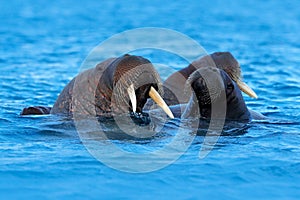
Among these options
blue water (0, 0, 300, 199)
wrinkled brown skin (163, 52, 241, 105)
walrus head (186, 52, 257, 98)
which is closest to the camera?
blue water (0, 0, 300, 199)

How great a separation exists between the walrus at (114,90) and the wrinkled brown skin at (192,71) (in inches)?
43.4

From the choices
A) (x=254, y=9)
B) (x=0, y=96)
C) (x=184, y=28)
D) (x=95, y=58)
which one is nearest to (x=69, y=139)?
(x=0, y=96)

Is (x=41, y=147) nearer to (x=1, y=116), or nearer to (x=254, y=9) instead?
(x=1, y=116)

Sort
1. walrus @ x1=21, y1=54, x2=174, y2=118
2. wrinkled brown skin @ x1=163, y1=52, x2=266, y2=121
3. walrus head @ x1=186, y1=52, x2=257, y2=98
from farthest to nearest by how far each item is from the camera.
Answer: walrus head @ x1=186, y1=52, x2=257, y2=98
wrinkled brown skin @ x1=163, y1=52, x2=266, y2=121
walrus @ x1=21, y1=54, x2=174, y2=118

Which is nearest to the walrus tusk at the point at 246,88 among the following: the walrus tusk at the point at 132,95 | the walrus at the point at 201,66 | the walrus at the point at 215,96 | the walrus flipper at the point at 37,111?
the walrus at the point at 201,66

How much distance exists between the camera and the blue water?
201 inches

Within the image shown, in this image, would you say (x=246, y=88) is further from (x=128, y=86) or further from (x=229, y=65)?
(x=128, y=86)

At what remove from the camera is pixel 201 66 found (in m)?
8.02

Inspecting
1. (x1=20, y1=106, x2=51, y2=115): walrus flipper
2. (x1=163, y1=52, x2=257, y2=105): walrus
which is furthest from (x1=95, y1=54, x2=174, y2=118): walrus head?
(x1=163, y1=52, x2=257, y2=105): walrus

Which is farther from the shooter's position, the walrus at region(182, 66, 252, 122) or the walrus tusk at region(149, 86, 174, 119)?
the walrus at region(182, 66, 252, 122)

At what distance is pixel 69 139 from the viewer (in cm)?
626

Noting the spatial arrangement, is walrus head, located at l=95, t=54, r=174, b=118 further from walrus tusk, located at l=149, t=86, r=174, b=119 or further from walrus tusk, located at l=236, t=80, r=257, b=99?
walrus tusk, located at l=236, t=80, r=257, b=99

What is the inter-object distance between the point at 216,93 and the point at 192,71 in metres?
1.73

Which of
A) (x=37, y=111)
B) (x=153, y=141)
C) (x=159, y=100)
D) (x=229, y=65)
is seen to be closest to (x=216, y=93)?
(x=159, y=100)
